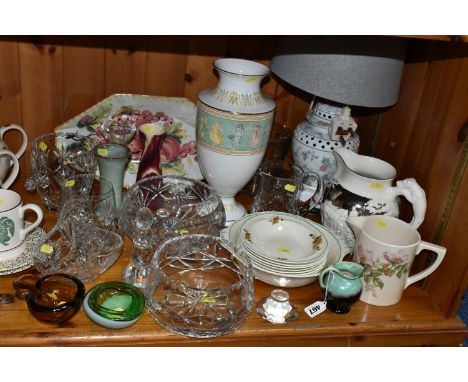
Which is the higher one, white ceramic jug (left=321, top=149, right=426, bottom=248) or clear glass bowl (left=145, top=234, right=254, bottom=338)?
Result: white ceramic jug (left=321, top=149, right=426, bottom=248)

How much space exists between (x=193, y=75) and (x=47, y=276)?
1.94 ft

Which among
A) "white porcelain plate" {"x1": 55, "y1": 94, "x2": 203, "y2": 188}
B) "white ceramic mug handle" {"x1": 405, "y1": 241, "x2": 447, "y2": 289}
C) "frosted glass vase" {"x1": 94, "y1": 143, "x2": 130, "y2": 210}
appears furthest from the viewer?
"white porcelain plate" {"x1": 55, "y1": 94, "x2": 203, "y2": 188}

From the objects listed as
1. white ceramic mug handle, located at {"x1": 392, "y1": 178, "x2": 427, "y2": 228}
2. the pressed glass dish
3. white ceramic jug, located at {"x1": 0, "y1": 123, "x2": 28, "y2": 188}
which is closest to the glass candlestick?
the pressed glass dish

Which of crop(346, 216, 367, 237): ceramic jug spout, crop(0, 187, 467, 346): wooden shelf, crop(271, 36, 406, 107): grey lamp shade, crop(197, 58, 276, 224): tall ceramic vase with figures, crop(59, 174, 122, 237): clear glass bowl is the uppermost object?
crop(271, 36, 406, 107): grey lamp shade

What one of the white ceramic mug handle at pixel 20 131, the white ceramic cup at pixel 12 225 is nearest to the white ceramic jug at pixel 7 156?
the white ceramic mug handle at pixel 20 131

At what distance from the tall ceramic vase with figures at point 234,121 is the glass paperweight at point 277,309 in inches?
11.1

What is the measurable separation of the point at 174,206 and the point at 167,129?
0.24 m

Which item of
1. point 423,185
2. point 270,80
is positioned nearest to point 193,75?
point 270,80

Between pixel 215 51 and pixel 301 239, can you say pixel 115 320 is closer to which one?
pixel 301 239

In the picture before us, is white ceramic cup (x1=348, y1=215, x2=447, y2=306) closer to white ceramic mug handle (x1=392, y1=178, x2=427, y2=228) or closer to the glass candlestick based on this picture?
white ceramic mug handle (x1=392, y1=178, x2=427, y2=228)

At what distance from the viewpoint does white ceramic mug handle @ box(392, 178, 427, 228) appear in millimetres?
1012

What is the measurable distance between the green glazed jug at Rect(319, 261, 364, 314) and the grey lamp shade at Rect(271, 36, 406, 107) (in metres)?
0.33

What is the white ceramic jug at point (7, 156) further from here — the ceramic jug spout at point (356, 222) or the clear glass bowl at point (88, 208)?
the ceramic jug spout at point (356, 222)

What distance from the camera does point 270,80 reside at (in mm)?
1314
